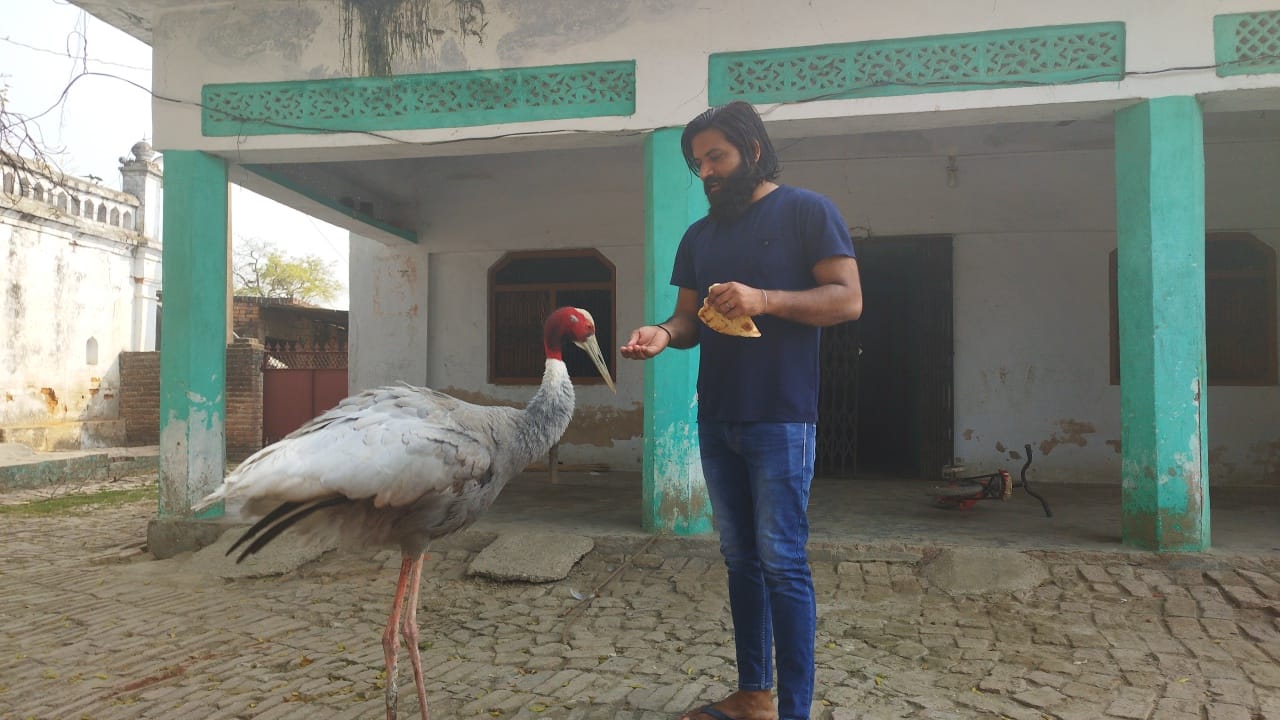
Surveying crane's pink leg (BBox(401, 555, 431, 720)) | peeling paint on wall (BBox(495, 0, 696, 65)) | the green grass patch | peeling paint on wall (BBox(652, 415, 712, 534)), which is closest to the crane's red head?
crane's pink leg (BBox(401, 555, 431, 720))

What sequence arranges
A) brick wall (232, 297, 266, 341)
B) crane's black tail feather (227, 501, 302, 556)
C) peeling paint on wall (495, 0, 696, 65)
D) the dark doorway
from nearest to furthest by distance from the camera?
crane's black tail feather (227, 501, 302, 556)
peeling paint on wall (495, 0, 696, 65)
the dark doorway
brick wall (232, 297, 266, 341)

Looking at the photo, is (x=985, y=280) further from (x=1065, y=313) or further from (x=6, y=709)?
(x=6, y=709)

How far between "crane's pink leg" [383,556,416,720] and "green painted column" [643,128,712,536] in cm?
237

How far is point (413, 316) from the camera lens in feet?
30.6

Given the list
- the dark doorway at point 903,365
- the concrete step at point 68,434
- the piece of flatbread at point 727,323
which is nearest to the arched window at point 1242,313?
the dark doorway at point 903,365

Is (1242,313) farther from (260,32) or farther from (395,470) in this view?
(260,32)

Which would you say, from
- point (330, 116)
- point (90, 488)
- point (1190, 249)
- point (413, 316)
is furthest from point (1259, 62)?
point (90, 488)

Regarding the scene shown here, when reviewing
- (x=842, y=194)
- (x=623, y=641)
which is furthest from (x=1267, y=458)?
(x=623, y=641)

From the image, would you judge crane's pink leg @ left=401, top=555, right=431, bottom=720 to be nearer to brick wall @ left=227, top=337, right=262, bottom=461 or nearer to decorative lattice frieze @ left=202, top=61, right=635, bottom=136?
decorative lattice frieze @ left=202, top=61, right=635, bottom=136

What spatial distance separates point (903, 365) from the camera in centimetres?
850

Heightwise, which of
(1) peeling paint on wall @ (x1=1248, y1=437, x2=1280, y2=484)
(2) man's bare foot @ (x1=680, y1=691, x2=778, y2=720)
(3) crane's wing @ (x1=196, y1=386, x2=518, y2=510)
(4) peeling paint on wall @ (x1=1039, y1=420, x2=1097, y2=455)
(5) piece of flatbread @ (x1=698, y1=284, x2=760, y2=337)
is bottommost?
(2) man's bare foot @ (x1=680, y1=691, x2=778, y2=720)

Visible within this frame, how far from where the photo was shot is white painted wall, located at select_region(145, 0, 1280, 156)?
15.4 ft

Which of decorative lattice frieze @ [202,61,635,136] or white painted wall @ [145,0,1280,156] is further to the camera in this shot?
decorative lattice frieze @ [202,61,635,136]

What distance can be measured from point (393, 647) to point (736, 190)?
209 cm
